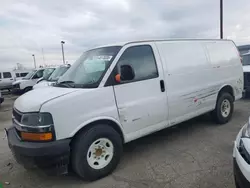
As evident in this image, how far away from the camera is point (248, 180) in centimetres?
209

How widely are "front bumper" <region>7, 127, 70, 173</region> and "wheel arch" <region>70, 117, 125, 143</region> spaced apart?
19cm

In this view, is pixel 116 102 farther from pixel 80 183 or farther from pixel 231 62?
pixel 231 62

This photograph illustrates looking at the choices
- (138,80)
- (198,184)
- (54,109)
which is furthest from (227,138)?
(54,109)

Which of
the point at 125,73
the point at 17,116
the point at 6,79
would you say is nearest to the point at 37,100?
the point at 17,116

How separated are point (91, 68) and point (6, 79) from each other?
18.5 metres

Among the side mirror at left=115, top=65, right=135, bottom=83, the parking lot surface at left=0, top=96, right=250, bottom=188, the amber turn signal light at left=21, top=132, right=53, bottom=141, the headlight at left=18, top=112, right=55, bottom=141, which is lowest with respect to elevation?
the parking lot surface at left=0, top=96, right=250, bottom=188

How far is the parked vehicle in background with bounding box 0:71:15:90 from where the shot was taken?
1938 cm

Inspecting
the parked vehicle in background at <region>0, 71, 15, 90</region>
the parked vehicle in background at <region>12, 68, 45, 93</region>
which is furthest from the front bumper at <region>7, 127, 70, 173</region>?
the parked vehicle in background at <region>0, 71, 15, 90</region>

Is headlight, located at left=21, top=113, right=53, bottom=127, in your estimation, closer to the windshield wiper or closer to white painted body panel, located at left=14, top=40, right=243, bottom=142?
white painted body panel, located at left=14, top=40, right=243, bottom=142

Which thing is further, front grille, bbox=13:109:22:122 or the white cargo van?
front grille, bbox=13:109:22:122

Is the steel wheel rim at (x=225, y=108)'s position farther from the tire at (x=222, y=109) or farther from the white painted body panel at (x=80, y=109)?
the white painted body panel at (x=80, y=109)

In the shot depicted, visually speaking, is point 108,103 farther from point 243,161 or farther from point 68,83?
point 243,161

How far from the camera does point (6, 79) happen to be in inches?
771

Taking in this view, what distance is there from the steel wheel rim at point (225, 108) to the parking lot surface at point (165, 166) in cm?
55
